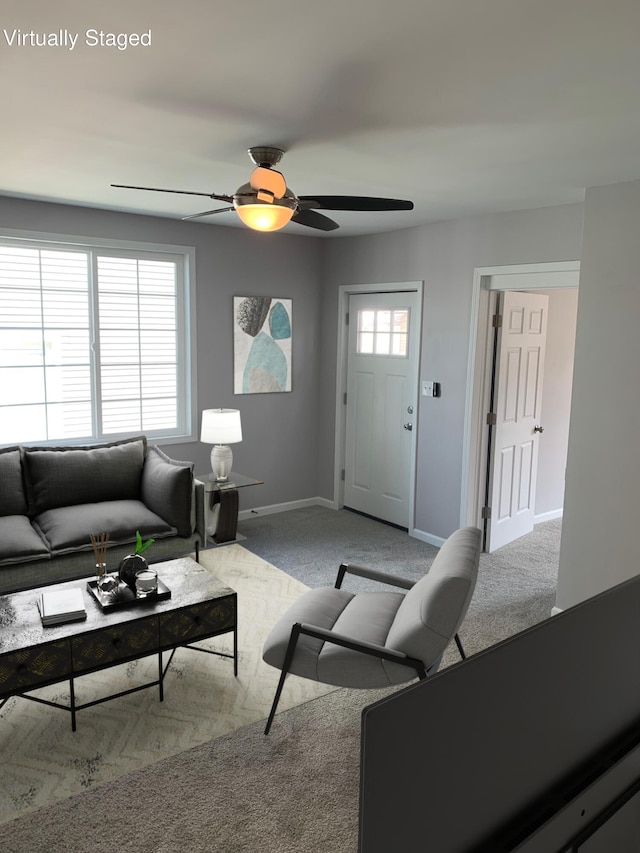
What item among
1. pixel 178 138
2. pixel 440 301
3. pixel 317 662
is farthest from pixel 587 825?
pixel 440 301

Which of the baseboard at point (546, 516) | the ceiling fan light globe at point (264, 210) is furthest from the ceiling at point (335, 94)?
the baseboard at point (546, 516)

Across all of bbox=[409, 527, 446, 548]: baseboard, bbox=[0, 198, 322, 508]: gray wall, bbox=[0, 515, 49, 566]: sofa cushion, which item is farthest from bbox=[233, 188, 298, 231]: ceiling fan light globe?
bbox=[409, 527, 446, 548]: baseboard

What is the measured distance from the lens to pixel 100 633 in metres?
2.59

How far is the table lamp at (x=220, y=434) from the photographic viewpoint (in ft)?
15.3

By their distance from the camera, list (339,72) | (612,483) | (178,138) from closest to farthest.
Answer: (339,72) < (178,138) < (612,483)

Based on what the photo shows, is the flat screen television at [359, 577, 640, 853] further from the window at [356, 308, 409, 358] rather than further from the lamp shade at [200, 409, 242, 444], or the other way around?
the window at [356, 308, 409, 358]

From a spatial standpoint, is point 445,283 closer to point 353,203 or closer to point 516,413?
point 516,413

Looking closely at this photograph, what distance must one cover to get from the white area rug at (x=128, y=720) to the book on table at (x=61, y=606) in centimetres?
47

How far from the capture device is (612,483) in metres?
3.43

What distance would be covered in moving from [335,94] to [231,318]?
322 cm

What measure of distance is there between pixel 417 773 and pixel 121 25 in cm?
191

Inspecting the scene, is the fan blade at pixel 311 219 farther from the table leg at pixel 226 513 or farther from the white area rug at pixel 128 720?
the table leg at pixel 226 513

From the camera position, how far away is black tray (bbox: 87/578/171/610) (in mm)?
2774

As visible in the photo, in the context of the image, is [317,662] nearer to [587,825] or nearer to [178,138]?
[587,825]
